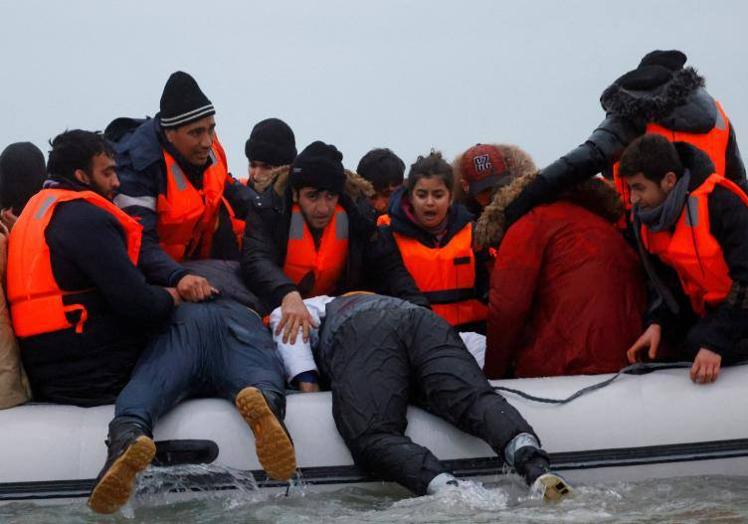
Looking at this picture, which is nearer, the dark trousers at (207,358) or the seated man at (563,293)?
the dark trousers at (207,358)

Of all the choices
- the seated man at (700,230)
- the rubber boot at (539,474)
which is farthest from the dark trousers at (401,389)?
the seated man at (700,230)

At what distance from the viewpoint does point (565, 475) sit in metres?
5.36

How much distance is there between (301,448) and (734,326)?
5.86 ft

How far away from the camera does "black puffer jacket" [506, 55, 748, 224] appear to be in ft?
19.2

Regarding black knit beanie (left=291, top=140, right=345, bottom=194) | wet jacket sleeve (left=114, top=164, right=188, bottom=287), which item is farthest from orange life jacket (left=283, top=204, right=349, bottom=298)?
wet jacket sleeve (left=114, top=164, right=188, bottom=287)

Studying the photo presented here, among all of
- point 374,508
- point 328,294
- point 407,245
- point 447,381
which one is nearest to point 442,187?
point 407,245

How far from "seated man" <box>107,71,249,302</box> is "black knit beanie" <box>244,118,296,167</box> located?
1.59 meters

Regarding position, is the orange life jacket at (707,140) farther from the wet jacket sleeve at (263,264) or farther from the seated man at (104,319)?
the seated man at (104,319)

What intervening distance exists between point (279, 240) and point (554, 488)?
187 centimetres

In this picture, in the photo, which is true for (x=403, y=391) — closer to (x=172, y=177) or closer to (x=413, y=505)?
(x=413, y=505)

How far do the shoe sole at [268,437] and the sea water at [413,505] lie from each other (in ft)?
0.50

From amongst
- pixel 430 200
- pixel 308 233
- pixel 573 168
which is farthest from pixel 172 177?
pixel 573 168

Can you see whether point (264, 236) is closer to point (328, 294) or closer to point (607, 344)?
point (328, 294)

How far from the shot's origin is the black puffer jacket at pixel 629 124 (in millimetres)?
5852
